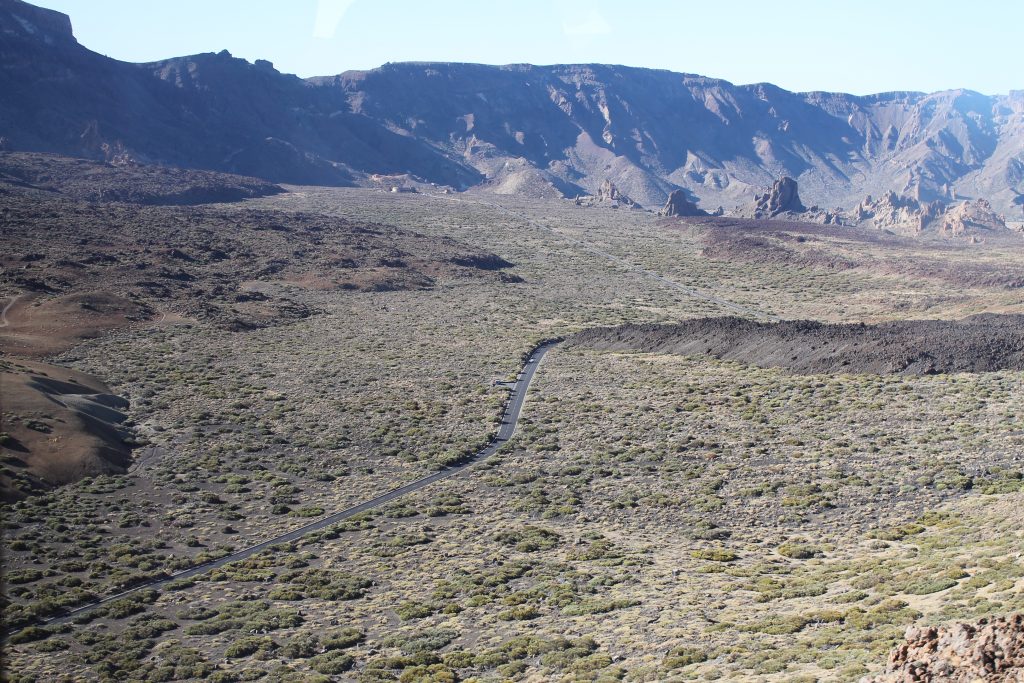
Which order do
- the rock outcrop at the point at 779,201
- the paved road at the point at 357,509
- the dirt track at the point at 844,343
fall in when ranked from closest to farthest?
the paved road at the point at 357,509 < the dirt track at the point at 844,343 < the rock outcrop at the point at 779,201

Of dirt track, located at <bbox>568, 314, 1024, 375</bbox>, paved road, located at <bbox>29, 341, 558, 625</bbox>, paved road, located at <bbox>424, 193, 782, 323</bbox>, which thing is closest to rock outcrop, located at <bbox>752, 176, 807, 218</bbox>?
paved road, located at <bbox>424, 193, 782, 323</bbox>

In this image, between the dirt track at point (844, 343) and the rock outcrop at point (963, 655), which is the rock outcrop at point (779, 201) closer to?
the dirt track at point (844, 343)

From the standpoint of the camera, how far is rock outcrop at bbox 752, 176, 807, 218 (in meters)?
171

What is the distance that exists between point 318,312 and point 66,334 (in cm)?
2041

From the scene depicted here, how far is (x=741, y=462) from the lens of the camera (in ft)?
116

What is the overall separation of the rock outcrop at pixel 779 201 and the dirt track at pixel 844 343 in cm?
10905

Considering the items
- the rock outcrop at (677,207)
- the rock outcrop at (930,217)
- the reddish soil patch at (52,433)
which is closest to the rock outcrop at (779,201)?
the rock outcrop at (930,217)

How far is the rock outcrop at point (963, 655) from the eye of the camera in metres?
12.6

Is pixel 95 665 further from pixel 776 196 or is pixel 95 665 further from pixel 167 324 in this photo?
pixel 776 196

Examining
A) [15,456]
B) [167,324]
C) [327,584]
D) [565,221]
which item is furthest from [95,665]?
[565,221]

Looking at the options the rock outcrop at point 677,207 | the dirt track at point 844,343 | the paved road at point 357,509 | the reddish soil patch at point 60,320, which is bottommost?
the paved road at point 357,509

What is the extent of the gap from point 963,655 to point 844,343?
42.2 metres

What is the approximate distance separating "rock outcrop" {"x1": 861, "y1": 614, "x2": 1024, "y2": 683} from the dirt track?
36.1 m

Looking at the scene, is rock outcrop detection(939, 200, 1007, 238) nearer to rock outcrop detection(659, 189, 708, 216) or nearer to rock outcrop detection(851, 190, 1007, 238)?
rock outcrop detection(851, 190, 1007, 238)
